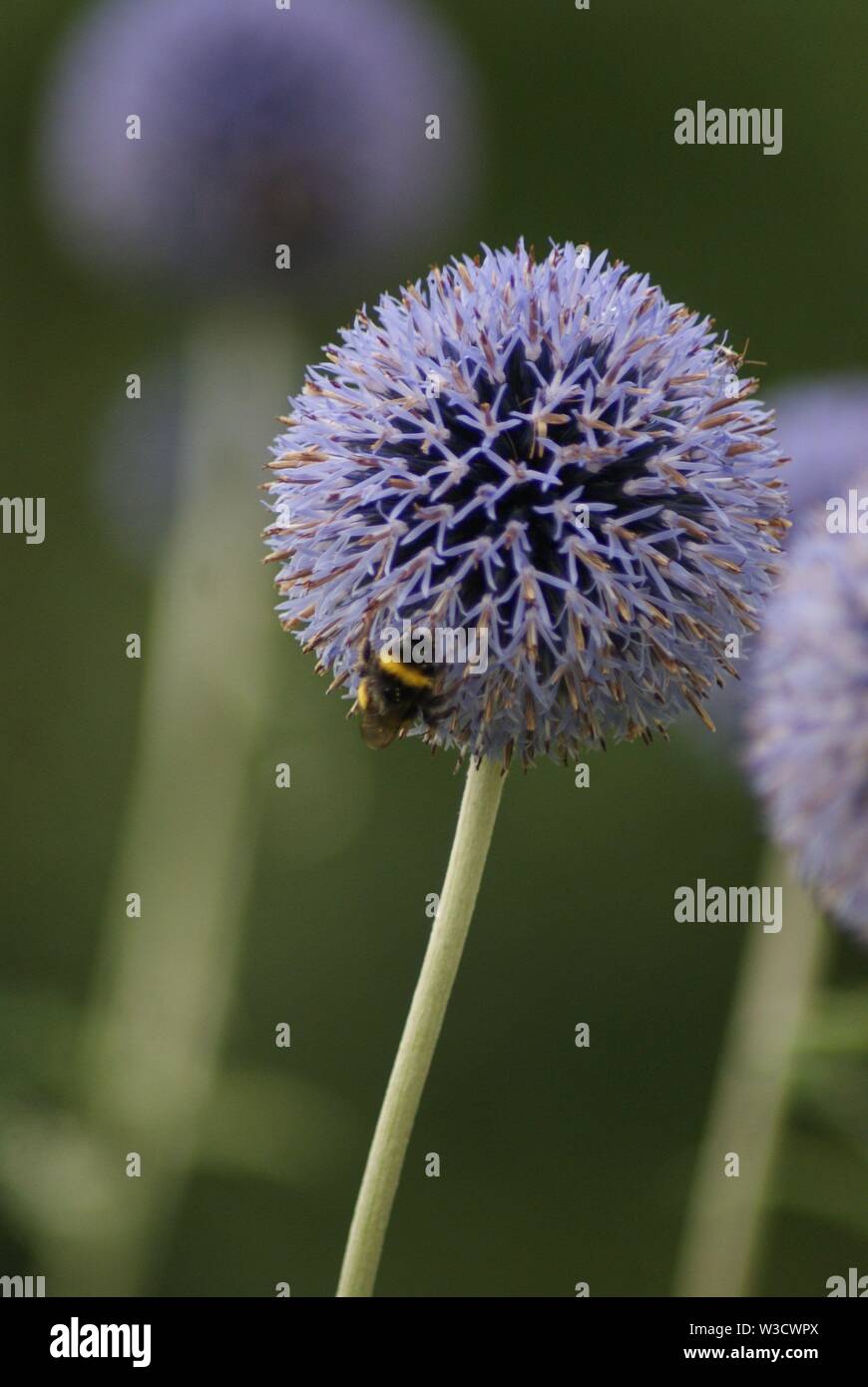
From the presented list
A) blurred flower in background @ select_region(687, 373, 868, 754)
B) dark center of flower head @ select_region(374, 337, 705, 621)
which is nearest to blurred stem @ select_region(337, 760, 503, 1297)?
dark center of flower head @ select_region(374, 337, 705, 621)

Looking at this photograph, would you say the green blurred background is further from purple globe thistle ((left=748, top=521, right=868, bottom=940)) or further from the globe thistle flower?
purple globe thistle ((left=748, top=521, right=868, bottom=940))

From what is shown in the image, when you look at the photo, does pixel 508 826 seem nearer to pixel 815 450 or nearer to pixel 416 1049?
pixel 815 450

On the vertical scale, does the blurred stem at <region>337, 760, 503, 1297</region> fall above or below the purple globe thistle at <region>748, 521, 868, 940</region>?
below

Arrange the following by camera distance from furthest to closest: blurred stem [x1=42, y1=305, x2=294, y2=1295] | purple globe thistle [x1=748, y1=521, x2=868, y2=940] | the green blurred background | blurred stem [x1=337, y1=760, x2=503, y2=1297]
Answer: the green blurred background → blurred stem [x1=42, y1=305, x2=294, y2=1295] → purple globe thistle [x1=748, y1=521, x2=868, y2=940] → blurred stem [x1=337, y1=760, x2=503, y2=1297]

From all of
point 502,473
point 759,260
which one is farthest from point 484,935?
point 502,473

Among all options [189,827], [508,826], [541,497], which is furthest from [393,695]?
[508,826]

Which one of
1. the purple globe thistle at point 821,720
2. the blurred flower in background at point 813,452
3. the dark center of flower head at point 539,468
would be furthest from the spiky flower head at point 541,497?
the blurred flower in background at point 813,452

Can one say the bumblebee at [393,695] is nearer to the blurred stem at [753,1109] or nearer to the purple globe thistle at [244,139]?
the blurred stem at [753,1109]
